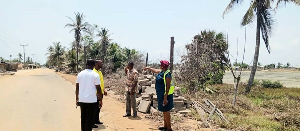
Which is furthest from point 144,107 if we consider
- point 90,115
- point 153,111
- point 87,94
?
point 87,94

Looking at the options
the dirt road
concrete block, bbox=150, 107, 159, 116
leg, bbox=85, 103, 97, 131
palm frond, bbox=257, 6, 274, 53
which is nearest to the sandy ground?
palm frond, bbox=257, 6, 274, 53

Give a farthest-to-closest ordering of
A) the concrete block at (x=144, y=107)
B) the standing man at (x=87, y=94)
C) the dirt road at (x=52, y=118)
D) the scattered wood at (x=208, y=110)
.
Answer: the concrete block at (x=144, y=107)
the scattered wood at (x=208, y=110)
the dirt road at (x=52, y=118)
the standing man at (x=87, y=94)

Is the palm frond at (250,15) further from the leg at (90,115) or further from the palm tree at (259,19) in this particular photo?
the leg at (90,115)

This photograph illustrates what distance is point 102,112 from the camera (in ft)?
26.2

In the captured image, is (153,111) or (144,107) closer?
(153,111)

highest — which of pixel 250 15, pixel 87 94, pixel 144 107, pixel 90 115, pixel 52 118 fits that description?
pixel 250 15

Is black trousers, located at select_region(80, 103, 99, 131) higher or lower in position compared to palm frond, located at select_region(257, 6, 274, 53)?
lower

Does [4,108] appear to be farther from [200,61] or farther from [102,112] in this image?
[200,61]

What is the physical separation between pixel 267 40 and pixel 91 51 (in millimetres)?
19647

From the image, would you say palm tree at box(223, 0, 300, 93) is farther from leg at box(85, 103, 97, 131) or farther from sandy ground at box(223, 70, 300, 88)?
leg at box(85, 103, 97, 131)

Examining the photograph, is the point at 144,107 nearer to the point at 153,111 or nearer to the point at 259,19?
the point at 153,111

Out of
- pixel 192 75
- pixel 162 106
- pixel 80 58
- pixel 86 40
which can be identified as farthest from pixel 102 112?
pixel 80 58

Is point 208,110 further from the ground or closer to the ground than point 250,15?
closer to the ground

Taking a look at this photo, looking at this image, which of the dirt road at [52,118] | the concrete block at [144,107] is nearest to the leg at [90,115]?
the dirt road at [52,118]
